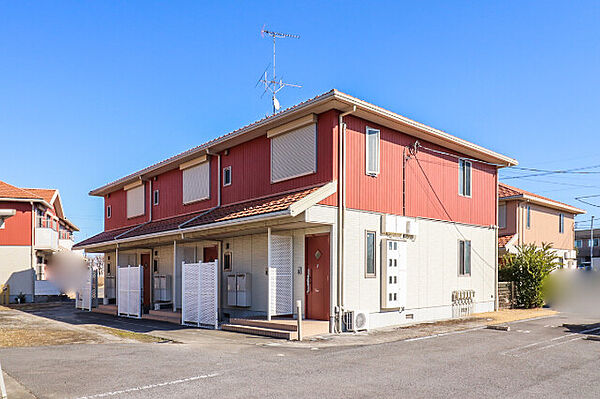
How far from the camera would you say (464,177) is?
18.9m

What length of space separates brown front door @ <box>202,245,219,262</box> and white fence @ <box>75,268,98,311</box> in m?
7.93

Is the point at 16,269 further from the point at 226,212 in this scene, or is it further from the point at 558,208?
the point at 558,208

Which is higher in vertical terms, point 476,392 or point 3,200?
point 3,200

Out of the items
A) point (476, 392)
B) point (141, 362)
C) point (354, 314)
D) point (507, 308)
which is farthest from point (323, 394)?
point (507, 308)

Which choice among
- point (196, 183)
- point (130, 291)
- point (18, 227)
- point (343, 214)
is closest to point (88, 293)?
point (130, 291)

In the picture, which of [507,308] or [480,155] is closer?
[480,155]

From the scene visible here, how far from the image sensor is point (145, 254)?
24453 millimetres

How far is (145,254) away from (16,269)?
40.8 ft

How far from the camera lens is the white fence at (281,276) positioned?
14453 millimetres

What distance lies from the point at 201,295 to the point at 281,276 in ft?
9.50

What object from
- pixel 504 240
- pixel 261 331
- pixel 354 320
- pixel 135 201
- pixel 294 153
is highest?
pixel 294 153

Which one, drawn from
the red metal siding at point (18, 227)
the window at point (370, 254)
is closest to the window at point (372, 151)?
the window at point (370, 254)

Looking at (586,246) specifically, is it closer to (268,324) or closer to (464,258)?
(464,258)

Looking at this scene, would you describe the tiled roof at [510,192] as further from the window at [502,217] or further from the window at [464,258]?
the window at [464,258]
